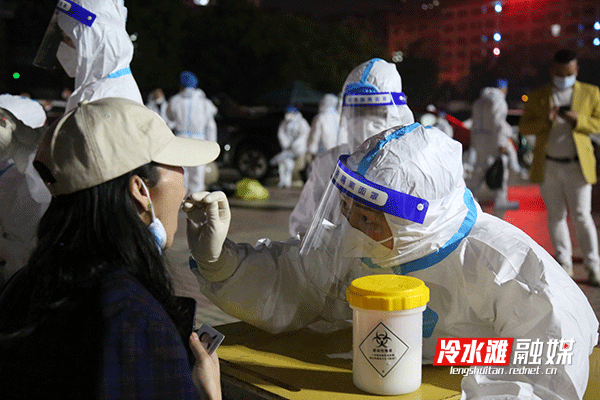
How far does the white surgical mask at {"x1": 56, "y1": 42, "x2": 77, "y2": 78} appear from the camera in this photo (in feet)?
12.3

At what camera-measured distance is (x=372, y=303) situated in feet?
5.85

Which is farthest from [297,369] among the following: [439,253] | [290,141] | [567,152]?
[290,141]

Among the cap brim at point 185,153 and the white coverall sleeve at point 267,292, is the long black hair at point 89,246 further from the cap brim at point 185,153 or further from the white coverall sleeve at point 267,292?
the white coverall sleeve at point 267,292

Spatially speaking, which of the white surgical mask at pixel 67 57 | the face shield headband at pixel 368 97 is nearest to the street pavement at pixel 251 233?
the white surgical mask at pixel 67 57

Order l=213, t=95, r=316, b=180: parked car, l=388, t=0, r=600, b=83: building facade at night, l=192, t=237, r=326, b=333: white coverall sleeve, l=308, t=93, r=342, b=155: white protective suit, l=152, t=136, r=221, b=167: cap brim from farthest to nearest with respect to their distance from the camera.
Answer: l=388, t=0, r=600, b=83: building facade at night, l=213, t=95, r=316, b=180: parked car, l=308, t=93, r=342, b=155: white protective suit, l=192, t=237, r=326, b=333: white coverall sleeve, l=152, t=136, r=221, b=167: cap brim

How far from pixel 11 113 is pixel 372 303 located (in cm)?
239

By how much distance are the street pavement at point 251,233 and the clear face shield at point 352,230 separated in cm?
58

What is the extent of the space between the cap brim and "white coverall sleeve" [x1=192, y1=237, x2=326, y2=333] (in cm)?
67

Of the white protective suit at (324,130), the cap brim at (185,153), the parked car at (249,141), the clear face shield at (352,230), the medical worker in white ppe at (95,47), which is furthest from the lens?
the parked car at (249,141)

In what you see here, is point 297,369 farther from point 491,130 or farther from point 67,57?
point 491,130

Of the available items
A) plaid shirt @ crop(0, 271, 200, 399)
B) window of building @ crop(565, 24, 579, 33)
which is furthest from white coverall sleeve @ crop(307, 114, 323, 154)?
window of building @ crop(565, 24, 579, 33)

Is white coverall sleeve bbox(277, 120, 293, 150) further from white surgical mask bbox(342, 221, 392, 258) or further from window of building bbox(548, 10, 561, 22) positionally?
window of building bbox(548, 10, 561, 22)

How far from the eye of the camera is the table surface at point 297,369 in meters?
1.89

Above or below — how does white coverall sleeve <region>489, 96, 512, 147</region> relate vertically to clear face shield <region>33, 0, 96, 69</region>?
below
